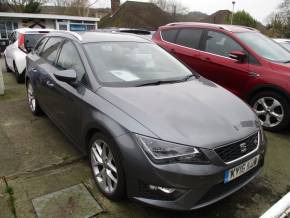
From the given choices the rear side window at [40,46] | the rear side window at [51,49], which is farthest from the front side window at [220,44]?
the rear side window at [40,46]

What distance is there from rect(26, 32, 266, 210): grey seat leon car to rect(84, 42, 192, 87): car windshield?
0.04 feet

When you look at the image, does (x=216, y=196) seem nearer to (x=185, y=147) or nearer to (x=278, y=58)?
(x=185, y=147)

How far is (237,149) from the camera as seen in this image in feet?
8.40

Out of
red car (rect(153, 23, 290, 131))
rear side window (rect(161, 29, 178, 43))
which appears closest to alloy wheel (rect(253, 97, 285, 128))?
red car (rect(153, 23, 290, 131))

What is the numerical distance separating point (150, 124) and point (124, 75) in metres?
1.06

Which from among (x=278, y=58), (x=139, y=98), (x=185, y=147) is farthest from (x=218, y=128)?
(x=278, y=58)

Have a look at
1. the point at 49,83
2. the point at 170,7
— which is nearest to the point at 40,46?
the point at 49,83

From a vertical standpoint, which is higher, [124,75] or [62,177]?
[124,75]

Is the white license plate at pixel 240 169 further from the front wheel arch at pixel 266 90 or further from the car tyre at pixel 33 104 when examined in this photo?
the car tyre at pixel 33 104

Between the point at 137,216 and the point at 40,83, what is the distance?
2746mm

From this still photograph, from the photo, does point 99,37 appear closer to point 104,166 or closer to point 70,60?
point 70,60

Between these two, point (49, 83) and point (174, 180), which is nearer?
point (174, 180)

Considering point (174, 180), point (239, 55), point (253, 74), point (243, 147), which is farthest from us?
point (239, 55)

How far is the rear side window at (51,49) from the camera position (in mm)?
4344
